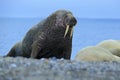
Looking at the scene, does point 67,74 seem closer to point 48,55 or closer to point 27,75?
point 27,75

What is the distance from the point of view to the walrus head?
8.58 m

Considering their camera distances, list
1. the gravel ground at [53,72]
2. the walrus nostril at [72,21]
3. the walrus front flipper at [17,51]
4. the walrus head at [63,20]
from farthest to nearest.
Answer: the walrus front flipper at [17,51] < the walrus head at [63,20] < the walrus nostril at [72,21] < the gravel ground at [53,72]

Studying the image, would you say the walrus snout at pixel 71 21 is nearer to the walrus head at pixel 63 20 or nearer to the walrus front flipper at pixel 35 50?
the walrus head at pixel 63 20

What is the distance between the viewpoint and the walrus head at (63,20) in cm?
858

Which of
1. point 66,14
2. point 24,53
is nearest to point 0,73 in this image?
point 66,14

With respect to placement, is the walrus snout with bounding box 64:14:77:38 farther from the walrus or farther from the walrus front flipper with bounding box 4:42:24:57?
the walrus front flipper with bounding box 4:42:24:57

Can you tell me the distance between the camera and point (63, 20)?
884 centimetres

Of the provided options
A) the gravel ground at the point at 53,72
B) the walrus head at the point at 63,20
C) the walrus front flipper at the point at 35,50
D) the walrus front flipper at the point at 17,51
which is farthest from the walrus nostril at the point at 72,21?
the gravel ground at the point at 53,72

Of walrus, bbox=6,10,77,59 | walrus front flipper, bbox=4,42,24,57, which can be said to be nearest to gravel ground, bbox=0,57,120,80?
walrus, bbox=6,10,77,59

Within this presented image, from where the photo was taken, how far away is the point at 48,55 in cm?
918

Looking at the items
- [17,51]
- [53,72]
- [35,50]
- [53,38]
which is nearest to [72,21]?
[53,38]

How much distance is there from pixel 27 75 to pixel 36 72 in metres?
0.21

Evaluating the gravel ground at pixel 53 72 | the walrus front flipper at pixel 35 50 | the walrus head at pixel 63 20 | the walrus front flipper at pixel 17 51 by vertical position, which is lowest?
the walrus front flipper at pixel 17 51

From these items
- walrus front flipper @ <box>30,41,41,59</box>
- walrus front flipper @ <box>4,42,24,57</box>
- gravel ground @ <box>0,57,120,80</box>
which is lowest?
walrus front flipper @ <box>4,42,24,57</box>
